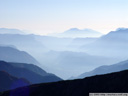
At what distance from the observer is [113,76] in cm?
13038

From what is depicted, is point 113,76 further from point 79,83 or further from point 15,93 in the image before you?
point 15,93

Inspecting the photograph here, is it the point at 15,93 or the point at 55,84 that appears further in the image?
the point at 15,93

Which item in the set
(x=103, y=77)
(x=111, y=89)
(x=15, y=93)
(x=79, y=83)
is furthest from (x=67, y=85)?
(x=15, y=93)

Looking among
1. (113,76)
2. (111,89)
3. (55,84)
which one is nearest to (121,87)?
(111,89)

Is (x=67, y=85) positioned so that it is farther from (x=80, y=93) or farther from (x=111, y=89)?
(x=111, y=89)

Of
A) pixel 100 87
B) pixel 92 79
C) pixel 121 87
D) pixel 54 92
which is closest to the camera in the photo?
pixel 121 87

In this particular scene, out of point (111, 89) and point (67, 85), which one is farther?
point (67, 85)

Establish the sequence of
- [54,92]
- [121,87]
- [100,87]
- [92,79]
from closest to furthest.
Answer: [121,87] → [100,87] → [92,79] → [54,92]

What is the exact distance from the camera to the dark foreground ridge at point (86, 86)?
12106 cm

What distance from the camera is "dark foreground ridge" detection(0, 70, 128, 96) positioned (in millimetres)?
121062

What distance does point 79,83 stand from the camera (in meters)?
141

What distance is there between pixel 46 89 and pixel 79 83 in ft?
70.1

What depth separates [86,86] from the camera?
13400cm

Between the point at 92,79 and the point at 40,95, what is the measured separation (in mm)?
31573
